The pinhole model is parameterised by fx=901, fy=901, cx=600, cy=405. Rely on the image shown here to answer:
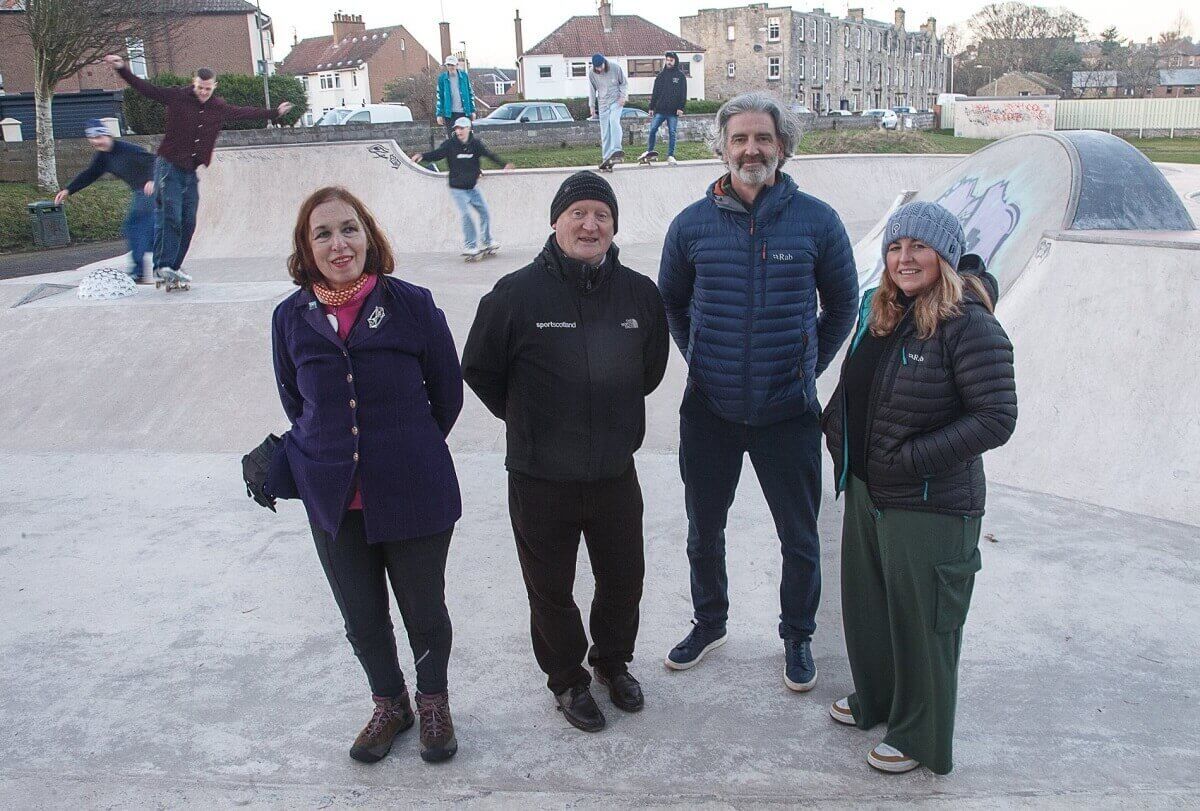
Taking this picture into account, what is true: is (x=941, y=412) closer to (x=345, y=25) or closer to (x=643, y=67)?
(x=643, y=67)

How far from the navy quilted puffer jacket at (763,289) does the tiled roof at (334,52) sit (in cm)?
7524

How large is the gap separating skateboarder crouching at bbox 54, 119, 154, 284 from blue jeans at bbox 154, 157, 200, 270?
22cm

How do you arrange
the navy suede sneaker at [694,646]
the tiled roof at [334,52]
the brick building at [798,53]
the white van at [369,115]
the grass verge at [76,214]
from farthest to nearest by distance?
the brick building at [798,53] → the tiled roof at [334,52] → the white van at [369,115] → the grass verge at [76,214] → the navy suede sneaker at [694,646]

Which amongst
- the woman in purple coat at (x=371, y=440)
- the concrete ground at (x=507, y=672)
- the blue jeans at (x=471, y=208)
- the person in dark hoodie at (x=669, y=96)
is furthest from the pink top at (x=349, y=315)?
the person in dark hoodie at (x=669, y=96)

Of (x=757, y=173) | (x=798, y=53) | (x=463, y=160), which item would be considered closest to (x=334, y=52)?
(x=798, y=53)

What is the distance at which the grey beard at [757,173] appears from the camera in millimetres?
3162

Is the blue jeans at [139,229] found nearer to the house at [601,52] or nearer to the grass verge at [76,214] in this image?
Result: the grass verge at [76,214]

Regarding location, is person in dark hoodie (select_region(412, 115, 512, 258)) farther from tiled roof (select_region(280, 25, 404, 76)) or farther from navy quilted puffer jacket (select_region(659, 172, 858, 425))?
tiled roof (select_region(280, 25, 404, 76))

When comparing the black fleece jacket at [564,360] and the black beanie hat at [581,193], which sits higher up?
the black beanie hat at [581,193]

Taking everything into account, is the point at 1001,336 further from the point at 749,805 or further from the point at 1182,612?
the point at 1182,612

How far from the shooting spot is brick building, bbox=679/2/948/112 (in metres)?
73.7

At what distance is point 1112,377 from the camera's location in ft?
16.9

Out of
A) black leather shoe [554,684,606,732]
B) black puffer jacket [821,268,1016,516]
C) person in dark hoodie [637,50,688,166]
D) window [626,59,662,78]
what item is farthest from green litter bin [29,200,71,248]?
window [626,59,662,78]

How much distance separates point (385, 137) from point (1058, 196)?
20.4 metres
